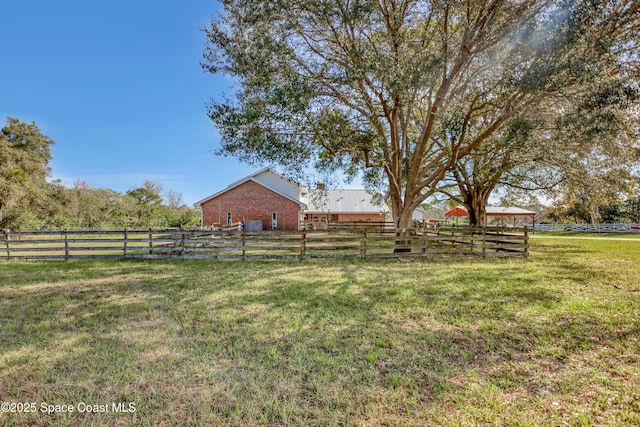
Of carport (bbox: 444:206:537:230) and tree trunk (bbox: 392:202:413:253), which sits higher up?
carport (bbox: 444:206:537:230)

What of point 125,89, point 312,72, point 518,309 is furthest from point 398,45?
point 125,89

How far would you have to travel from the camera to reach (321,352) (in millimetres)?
3686

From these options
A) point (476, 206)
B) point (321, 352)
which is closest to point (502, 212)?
point (476, 206)

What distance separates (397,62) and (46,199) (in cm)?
3426

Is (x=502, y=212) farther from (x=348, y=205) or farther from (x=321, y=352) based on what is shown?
(x=321, y=352)

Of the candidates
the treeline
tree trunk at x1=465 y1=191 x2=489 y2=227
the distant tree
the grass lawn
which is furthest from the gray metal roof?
the grass lawn

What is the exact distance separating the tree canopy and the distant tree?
2564cm

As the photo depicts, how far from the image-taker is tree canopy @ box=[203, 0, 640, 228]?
7.46 metres

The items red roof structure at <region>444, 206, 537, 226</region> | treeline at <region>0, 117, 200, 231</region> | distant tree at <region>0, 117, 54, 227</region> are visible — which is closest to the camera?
distant tree at <region>0, 117, 54, 227</region>

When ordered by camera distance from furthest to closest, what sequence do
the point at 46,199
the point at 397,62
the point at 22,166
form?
the point at 46,199 → the point at 22,166 → the point at 397,62

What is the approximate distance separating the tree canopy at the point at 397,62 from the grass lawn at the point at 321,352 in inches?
204

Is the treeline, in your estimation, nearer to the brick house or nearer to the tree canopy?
the brick house

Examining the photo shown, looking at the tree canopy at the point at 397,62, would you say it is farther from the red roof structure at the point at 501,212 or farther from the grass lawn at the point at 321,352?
the red roof structure at the point at 501,212

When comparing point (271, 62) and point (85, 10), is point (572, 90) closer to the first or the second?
point (271, 62)
